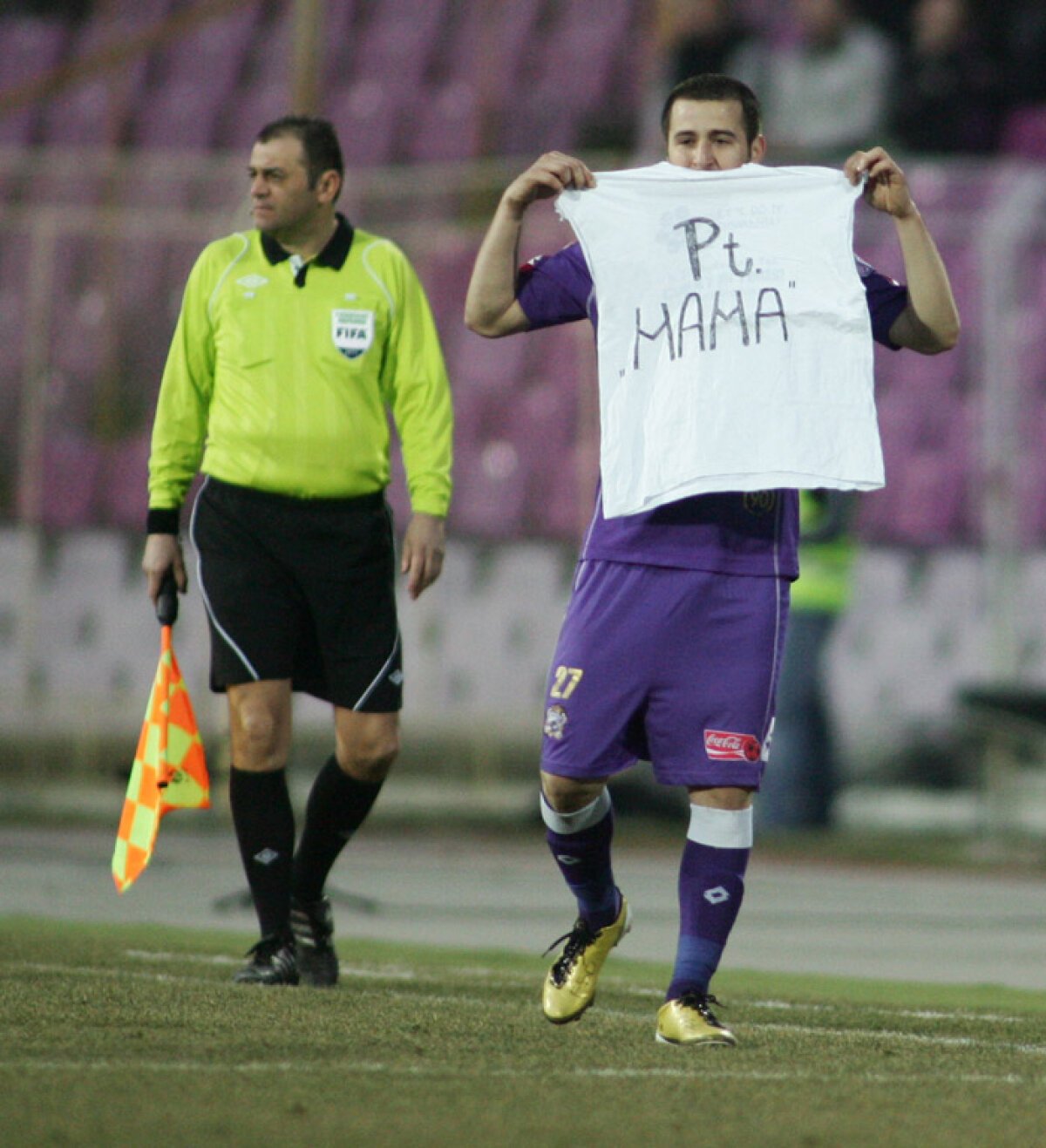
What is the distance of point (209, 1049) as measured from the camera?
171 inches

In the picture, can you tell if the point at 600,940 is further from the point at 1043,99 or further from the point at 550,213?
the point at 1043,99

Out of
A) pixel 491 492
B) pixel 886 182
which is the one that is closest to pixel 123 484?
pixel 491 492

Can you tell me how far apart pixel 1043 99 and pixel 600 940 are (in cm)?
1089

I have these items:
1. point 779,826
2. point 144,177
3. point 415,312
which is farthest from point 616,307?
point 144,177

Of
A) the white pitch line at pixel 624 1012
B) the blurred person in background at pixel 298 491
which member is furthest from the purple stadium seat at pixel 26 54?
the white pitch line at pixel 624 1012

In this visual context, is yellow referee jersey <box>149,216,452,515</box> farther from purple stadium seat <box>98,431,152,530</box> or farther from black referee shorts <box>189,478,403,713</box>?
purple stadium seat <box>98,431,152,530</box>

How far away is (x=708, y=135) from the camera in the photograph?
495 cm

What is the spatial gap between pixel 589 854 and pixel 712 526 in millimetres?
791

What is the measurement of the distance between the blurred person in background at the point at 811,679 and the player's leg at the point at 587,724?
20.3 feet

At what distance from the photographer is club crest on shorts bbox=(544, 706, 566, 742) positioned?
4.84 m

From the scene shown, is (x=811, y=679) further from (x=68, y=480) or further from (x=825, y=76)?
(x=825, y=76)

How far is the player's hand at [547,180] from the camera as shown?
15.9 ft

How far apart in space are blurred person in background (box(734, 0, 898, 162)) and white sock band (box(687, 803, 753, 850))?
34.2ft

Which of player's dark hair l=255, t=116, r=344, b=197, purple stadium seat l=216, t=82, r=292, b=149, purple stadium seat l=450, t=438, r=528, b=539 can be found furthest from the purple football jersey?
purple stadium seat l=216, t=82, r=292, b=149
